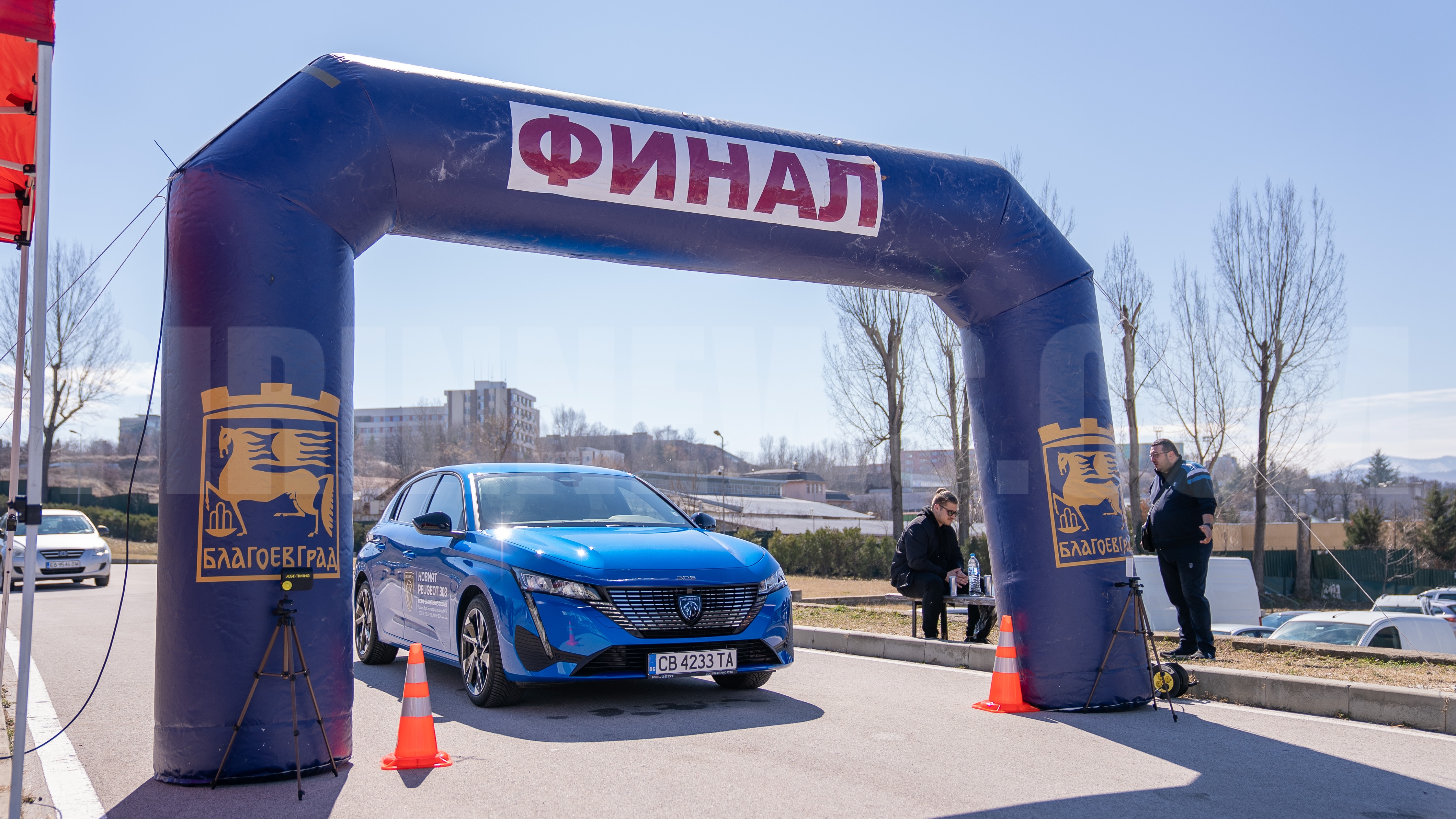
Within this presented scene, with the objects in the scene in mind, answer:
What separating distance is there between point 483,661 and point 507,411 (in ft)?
133

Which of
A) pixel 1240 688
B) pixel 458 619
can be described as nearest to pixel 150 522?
pixel 458 619

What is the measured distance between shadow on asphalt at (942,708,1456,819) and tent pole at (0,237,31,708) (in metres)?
4.29

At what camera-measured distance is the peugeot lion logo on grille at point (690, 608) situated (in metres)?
6.47

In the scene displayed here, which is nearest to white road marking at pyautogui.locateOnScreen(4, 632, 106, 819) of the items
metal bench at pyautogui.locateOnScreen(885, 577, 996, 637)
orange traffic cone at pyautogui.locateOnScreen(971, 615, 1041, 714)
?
orange traffic cone at pyautogui.locateOnScreen(971, 615, 1041, 714)

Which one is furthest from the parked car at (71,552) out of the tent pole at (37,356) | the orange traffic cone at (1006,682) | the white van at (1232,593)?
the white van at (1232,593)

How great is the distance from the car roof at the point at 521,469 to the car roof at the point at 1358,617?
9.57m

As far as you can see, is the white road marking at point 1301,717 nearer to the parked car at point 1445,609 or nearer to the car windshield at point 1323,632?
the car windshield at point 1323,632

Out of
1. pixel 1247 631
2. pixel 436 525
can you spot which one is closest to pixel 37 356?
pixel 436 525

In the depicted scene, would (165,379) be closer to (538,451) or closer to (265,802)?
(265,802)

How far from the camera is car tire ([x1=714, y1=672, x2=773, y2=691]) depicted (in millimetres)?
7395

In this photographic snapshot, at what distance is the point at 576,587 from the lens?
6.36 meters

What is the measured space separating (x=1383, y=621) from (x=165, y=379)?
42.9ft

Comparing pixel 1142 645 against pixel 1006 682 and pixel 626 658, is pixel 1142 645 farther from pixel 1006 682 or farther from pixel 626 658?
pixel 626 658

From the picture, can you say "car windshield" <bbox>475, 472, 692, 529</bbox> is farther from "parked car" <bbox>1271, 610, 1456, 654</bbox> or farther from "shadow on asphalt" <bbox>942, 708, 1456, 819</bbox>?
"parked car" <bbox>1271, 610, 1456, 654</bbox>
